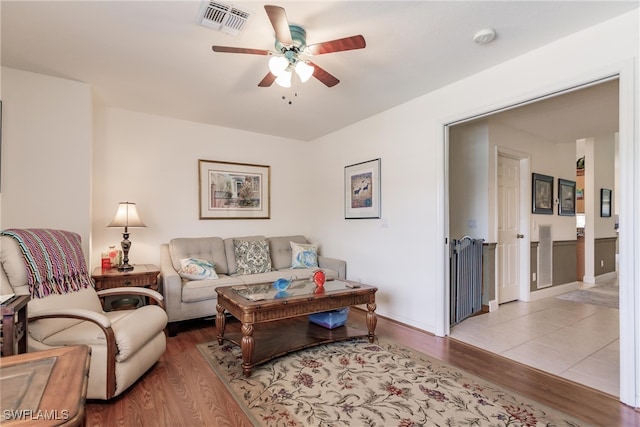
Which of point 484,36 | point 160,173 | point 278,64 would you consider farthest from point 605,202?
point 160,173

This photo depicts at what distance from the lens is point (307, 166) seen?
530 cm

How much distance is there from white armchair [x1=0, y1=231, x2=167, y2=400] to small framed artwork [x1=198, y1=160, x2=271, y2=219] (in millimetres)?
2224

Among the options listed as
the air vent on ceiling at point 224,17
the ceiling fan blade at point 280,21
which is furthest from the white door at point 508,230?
the air vent on ceiling at point 224,17

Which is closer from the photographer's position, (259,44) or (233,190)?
(259,44)

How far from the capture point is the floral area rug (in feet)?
6.05

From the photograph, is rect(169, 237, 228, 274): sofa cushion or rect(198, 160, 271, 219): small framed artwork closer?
rect(169, 237, 228, 274): sofa cushion

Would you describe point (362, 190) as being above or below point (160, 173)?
below

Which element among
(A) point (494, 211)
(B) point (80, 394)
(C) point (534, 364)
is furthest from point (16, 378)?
(A) point (494, 211)

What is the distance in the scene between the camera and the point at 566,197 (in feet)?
17.3

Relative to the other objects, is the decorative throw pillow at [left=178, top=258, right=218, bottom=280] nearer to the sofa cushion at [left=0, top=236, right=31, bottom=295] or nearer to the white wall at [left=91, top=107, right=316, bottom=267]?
the white wall at [left=91, top=107, right=316, bottom=267]

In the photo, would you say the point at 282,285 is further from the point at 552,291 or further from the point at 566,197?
the point at 566,197

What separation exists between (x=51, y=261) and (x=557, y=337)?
4417 millimetres

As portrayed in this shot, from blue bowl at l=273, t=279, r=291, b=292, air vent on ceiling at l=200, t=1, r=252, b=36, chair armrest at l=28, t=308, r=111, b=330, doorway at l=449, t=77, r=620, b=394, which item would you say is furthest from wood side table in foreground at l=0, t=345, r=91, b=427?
doorway at l=449, t=77, r=620, b=394
